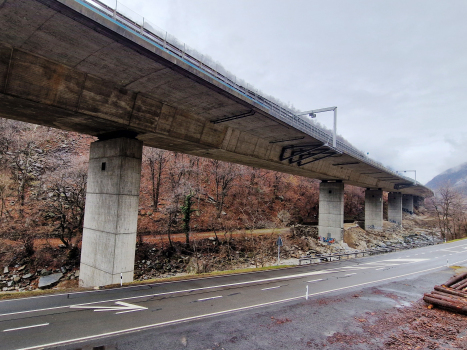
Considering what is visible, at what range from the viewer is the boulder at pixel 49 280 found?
731 inches

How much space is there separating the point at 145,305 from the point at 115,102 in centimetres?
868

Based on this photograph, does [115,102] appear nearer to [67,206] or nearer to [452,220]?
[67,206]

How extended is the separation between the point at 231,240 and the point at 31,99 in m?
24.6

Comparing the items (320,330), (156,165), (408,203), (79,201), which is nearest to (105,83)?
(320,330)

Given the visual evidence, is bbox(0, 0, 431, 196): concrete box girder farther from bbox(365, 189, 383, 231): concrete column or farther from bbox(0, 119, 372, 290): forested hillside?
bbox(365, 189, 383, 231): concrete column

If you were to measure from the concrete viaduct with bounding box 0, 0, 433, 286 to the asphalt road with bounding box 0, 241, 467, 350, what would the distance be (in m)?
3.24

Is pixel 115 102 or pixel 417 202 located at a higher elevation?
pixel 115 102

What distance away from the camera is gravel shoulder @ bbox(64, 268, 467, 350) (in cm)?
723

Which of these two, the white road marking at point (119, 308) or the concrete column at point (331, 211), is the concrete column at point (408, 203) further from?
the white road marking at point (119, 308)

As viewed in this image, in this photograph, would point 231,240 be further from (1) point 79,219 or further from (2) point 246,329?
(2) point 246,329

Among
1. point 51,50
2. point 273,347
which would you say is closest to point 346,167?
point 273,347

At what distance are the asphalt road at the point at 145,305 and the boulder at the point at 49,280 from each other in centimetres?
993

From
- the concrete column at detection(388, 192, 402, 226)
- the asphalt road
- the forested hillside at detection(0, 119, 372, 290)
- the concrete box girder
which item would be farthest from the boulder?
the concrete column at detection(388, 192, 402, 226)

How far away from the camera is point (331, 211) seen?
3450 cm
